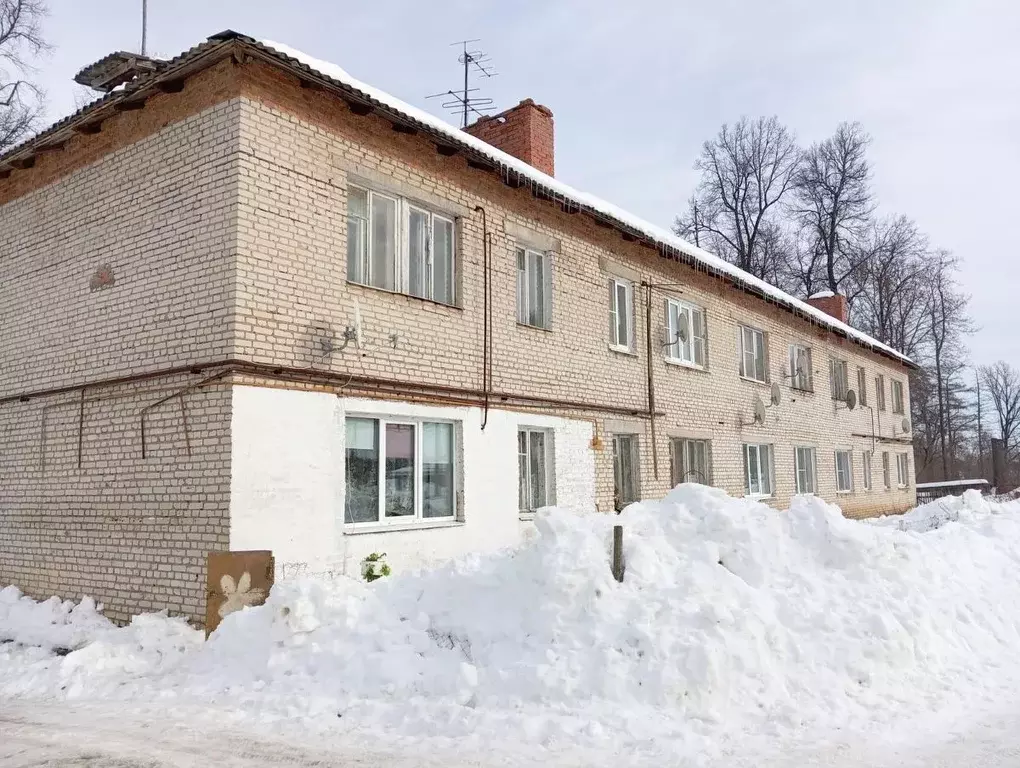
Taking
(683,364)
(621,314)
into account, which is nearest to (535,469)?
(621,314)

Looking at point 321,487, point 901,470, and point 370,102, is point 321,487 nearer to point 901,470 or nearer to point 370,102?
point 370,102

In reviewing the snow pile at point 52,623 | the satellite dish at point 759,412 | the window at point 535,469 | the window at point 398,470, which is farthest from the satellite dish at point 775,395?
the snow pile at point 52,623

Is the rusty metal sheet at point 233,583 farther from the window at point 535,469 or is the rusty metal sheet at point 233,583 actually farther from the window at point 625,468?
the window at point 625,468

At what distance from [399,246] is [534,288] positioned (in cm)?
279

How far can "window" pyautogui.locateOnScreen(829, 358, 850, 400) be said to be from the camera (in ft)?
72.1

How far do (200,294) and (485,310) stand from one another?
3.71 metres

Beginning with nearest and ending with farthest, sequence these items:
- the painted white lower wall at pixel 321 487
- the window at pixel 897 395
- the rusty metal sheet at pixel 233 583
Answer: the rusty metal sheet at pixel 233 583 → the painted white lower wall at pixel 321 487 → the window at pixel 897 395

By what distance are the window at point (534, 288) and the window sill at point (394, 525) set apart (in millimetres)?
3231

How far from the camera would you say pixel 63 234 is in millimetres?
9500

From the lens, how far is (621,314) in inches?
526

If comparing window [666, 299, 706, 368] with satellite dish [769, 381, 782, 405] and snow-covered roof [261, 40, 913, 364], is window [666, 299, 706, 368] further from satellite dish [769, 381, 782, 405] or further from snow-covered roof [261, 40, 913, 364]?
satellite dish [769, 381, 782, 405]

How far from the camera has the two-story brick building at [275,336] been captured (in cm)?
761

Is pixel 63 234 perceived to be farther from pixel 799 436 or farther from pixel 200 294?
pixel 799 436

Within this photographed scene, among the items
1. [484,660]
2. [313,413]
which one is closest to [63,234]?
[313,413]
